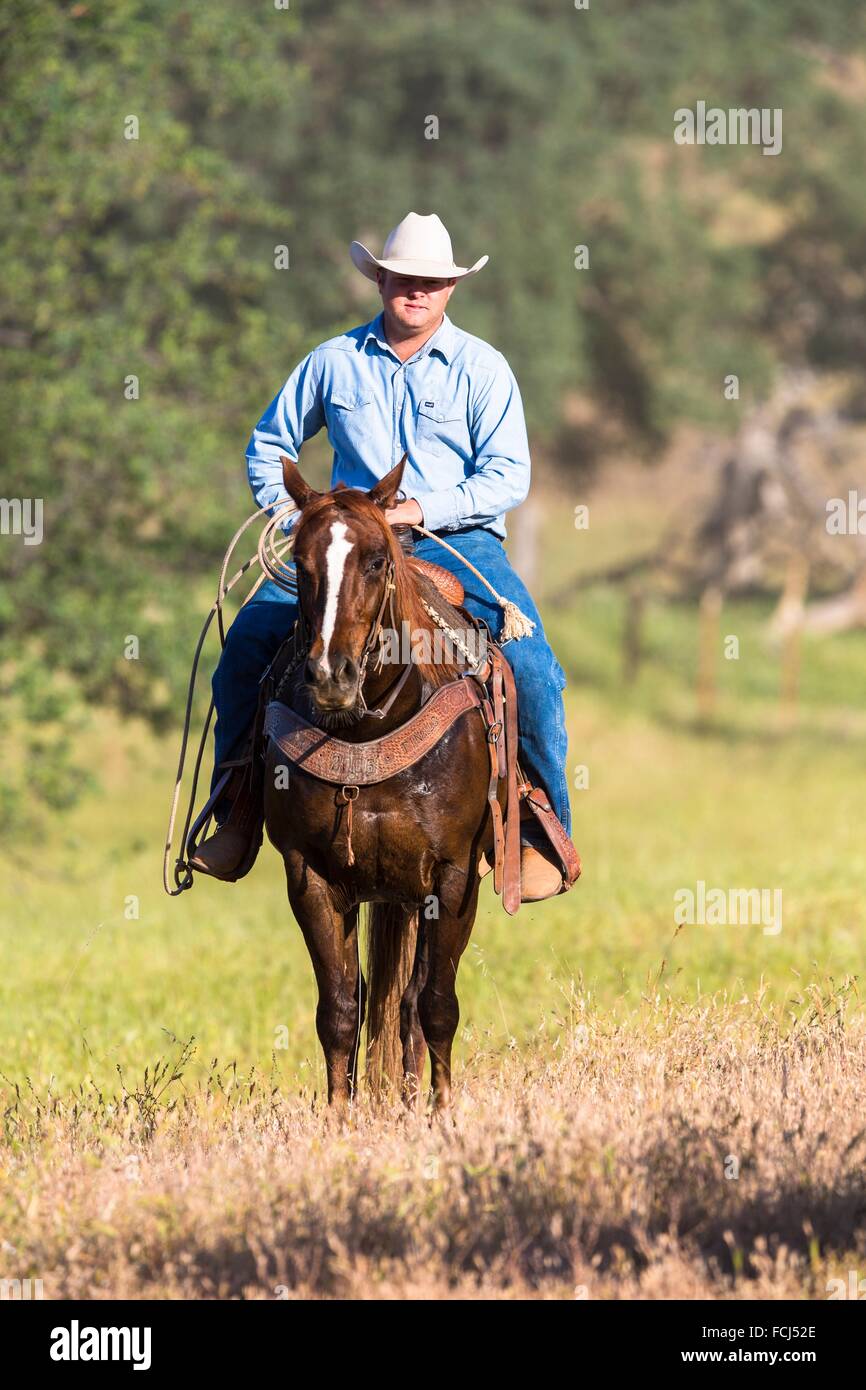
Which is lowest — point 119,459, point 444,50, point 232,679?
point 232,679

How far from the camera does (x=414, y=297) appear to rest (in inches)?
304

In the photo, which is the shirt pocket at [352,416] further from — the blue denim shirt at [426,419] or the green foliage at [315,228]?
the green foliage at [315,228]

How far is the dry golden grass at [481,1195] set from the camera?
17.1 ft

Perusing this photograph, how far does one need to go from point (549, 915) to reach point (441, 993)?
7274mm

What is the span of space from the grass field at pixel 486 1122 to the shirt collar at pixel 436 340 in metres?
2.92

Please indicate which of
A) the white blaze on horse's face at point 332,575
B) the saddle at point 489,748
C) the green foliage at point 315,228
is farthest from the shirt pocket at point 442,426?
the green foliage at point 315,228

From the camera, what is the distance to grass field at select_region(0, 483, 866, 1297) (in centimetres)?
535

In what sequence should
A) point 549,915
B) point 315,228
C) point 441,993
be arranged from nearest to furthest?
point 441,993
point 549,915
point 315,228

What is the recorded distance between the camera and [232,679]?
7.77m

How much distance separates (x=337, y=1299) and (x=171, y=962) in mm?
8335

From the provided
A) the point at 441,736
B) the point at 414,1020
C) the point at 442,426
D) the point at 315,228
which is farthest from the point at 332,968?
the point at 315,228

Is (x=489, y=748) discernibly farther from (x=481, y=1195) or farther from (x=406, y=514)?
(x=481, y=1195)
